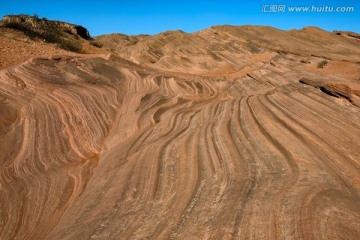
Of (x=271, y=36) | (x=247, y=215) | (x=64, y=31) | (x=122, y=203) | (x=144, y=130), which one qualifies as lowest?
(x=247, y=215)

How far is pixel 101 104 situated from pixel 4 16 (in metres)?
24.5

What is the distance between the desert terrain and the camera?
5.70 m

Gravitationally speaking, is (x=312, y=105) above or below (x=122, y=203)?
above

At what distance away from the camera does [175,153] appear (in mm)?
8484

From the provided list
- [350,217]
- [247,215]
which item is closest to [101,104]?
[247,215]

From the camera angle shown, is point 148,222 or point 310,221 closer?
point 310,221

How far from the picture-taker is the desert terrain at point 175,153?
18.7 ft

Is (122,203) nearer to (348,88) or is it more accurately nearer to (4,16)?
(348,88)

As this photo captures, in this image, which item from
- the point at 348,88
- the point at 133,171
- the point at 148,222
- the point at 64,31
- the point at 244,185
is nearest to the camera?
the point at 148,222

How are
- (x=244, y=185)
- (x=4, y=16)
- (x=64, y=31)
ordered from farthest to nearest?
(x=64, y=31) < (x=4, y=16) < (x=244, y=185)

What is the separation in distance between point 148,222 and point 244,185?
6.27ft

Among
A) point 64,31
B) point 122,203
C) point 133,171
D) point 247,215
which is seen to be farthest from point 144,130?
point 64,31

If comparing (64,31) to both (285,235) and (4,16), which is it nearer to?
(4,16)

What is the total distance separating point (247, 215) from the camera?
5.50 meters
